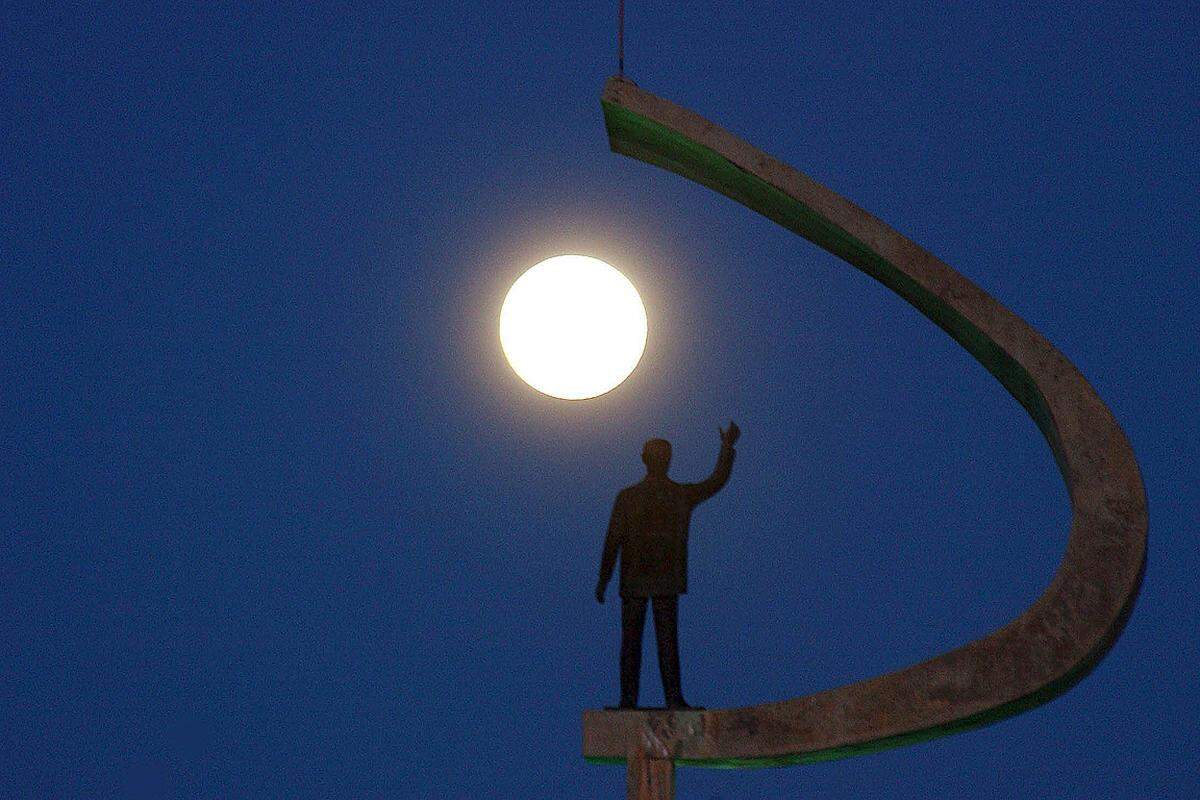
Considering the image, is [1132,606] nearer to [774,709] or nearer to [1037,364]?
[1037,364]

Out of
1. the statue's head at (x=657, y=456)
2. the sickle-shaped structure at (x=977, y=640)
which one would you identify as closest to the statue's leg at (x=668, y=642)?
the sickle-shaped structure at (x=977, y=640)

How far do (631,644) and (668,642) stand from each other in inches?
6.2

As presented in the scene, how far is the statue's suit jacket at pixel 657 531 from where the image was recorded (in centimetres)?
598

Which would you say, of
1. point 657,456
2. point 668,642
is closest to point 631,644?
point 668,642

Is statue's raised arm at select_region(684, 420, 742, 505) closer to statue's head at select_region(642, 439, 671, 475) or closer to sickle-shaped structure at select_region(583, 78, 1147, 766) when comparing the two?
statue's head at select_region(642, 439, 671, 475)

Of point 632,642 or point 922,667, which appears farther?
point 632,642

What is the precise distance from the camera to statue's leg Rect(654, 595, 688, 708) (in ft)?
19.4

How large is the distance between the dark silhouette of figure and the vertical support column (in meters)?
0.27

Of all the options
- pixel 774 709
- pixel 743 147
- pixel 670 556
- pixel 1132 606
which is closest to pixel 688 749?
pixel 774 709

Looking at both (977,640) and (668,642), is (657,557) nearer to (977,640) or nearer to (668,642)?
(668,642)

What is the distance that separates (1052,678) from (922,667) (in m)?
0.45

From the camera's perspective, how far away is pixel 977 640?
17.5 ft

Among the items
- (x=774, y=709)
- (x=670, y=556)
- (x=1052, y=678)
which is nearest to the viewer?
(x=1052, y=678)

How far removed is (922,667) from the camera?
17.5 ft
